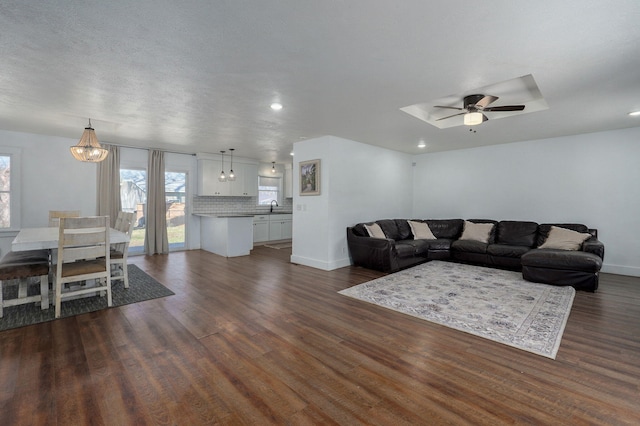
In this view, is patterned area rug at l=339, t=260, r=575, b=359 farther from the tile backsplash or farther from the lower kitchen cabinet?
the tile backsplash

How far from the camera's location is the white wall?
537cm

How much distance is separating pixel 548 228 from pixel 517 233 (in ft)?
1.60

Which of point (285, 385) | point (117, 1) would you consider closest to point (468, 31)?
point (117, 1)

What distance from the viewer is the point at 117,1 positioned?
1.78 meters

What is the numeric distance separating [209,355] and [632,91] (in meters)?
5.11

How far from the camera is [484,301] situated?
3674 millimetres

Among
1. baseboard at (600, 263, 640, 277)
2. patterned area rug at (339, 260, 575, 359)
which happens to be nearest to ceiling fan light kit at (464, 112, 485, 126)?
patterned area rug at (339, 260, 575, 359)

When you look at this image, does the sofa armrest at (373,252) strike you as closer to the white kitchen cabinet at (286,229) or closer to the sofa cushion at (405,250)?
the sofa cushion at (405,250)

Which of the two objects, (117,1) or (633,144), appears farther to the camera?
(633,144)

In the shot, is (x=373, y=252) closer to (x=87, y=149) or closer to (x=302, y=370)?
(x=302, y=370)

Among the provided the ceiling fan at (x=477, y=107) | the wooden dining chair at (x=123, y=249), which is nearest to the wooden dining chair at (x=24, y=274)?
the wooden dining chair at (x=123, y=249)

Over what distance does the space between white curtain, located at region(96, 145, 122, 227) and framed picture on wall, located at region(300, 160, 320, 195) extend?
403cm

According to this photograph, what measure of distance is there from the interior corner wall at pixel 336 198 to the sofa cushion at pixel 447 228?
3.83ft

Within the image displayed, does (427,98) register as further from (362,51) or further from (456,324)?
(456,324)
